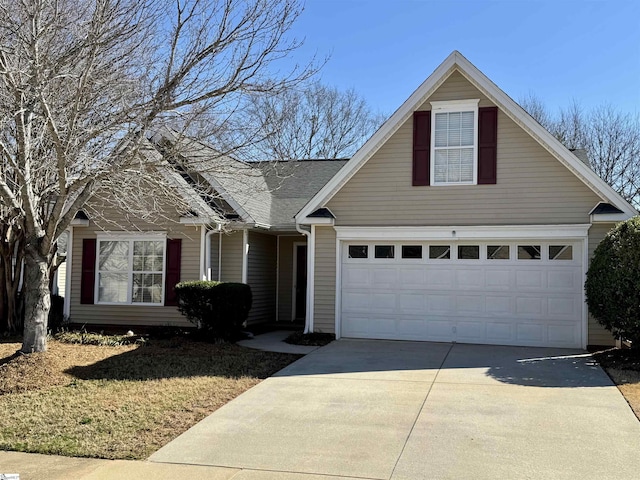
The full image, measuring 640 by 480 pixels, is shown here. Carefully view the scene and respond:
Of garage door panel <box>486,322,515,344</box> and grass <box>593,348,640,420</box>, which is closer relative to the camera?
grass <box>593,348,640,420</box>

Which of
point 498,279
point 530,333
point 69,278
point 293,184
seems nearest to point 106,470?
point 498,279

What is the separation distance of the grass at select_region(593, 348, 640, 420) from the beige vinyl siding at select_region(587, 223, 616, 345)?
338 millimetres

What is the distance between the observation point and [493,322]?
12.2 m

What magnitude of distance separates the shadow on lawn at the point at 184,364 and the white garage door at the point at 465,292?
9.20 feet

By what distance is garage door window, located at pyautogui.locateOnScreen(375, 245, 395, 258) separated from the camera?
12.9 m

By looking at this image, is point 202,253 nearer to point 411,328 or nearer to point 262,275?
point 262,275

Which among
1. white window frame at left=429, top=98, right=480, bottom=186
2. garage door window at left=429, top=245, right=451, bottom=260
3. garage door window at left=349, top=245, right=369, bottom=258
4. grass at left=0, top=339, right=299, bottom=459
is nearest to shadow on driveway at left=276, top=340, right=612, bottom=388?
grass at left=0, top=339, right=299, bottom=459

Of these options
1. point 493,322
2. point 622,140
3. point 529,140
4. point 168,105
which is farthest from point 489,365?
point 622,140

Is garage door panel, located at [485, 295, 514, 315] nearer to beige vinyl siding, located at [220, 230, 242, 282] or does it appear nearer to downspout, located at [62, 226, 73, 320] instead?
beige vinyl siding, located at [220, 230, 242, 282]

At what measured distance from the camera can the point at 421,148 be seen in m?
12.6

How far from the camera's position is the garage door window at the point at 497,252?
1221 centimetres

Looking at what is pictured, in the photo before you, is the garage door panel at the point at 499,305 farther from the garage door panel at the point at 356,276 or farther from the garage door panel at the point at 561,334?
the garage door panel at the point at 356,276

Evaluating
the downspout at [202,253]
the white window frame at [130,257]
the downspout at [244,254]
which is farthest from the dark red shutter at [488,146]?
the white window frame at [130,257]

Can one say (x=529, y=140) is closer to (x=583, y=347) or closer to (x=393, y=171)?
(x=393, y=171)
